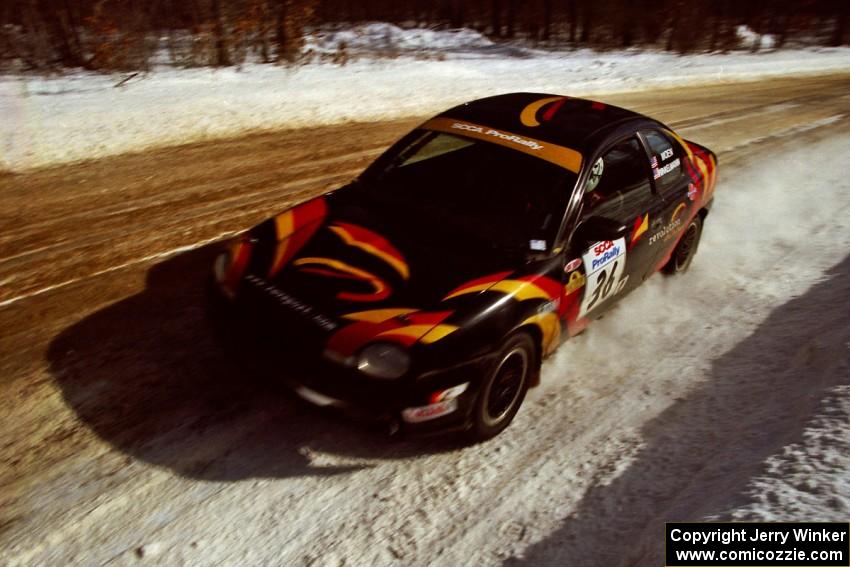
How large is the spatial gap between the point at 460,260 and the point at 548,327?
69 cm

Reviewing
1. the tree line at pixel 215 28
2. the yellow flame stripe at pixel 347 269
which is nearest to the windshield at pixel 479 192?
the yellow flame stripe at pixel 347 269

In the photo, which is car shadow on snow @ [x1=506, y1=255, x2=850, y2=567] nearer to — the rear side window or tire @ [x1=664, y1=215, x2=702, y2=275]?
tire @ [x1=664, y1=215, x2=702, y2=275]

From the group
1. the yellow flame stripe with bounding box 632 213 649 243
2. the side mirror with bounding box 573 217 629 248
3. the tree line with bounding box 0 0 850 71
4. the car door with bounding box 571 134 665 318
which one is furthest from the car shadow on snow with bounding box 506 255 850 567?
the tree line with bounding box 0 0 850 71

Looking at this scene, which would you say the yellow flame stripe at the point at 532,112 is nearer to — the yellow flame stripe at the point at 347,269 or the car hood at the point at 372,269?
the car hood at the point at 372,269

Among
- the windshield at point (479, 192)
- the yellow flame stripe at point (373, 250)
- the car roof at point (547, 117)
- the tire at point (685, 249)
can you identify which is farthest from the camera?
the tire at point (685, 249)

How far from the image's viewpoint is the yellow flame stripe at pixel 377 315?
3.34 m

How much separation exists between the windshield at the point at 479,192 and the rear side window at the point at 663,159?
1.15m

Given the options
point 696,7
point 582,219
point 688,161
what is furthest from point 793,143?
point 696,7

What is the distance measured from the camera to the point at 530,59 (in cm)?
1891

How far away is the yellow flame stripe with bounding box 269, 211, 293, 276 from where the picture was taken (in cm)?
377

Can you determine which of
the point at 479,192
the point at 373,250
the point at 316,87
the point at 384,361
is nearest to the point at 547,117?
the point at 479,192

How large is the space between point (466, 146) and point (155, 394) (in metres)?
2.58

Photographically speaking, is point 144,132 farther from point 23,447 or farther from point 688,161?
point 688,161

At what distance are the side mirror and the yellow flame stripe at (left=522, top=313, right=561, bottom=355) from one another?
51 centimetres
